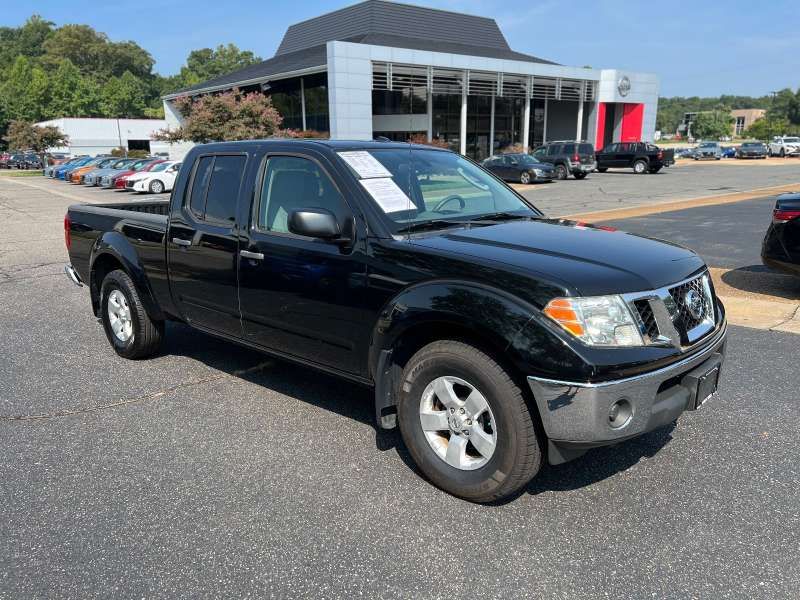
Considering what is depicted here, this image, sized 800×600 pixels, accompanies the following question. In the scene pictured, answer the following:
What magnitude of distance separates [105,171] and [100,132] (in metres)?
47.4

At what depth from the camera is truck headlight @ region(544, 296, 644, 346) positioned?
9.44 feet

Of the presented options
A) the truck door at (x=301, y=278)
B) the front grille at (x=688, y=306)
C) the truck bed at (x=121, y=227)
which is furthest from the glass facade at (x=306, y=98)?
the front grille at (x=688, y=306)

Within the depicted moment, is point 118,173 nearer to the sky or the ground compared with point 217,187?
nearer to the ground

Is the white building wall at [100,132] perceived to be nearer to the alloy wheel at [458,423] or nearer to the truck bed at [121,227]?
the truck bed at [121,227]

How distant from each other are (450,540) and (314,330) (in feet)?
5.00

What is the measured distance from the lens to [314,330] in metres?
3.91

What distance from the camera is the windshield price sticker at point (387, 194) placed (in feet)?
12.3

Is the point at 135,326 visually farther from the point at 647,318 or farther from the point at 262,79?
the point at 262,79

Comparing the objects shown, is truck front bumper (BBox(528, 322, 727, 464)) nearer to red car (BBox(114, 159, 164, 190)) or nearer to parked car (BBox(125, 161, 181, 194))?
parked car (BBox(125, 161, 181, 194))

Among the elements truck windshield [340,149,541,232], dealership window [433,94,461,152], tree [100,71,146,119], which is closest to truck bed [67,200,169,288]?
truck windshield [340,149,541,232]

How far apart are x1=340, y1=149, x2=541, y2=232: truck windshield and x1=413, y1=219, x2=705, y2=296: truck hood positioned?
0.97 ft

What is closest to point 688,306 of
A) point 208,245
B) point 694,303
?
point 694,303

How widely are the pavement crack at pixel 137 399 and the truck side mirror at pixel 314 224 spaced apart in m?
2.07

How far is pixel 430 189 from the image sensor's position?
13.8ft
